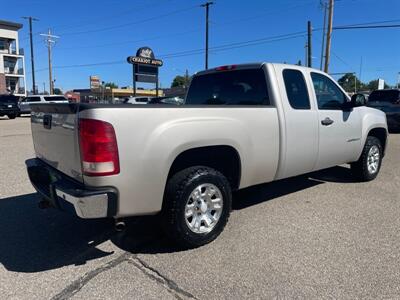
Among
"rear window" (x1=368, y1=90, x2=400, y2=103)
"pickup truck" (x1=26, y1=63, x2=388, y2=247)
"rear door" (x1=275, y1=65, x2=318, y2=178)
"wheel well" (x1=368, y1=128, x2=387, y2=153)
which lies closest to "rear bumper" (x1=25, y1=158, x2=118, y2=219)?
"pickup truck" (x1=26, y1=63, x2=388, y2=247)

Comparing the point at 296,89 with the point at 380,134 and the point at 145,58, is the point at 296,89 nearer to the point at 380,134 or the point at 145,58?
the point at 380,134

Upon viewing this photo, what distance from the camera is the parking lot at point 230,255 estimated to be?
3023 millimetres

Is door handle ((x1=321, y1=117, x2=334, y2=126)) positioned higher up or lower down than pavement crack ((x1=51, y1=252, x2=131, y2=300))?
higher up

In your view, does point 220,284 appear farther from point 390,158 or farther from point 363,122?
point 390,158

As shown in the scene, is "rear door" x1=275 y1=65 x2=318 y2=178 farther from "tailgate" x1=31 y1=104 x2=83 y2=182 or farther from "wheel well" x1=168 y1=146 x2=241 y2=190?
"tailgate" x1=31 y1=104 x2=83 y2=182

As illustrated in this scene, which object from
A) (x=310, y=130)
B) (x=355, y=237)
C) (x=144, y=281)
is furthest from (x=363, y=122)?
(x=144, y=281)

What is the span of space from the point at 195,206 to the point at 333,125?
106 inches

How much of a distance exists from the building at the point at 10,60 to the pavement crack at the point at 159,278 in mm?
63719

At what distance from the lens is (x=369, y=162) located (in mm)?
6441

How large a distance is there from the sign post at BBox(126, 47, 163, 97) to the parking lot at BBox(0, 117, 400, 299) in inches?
998

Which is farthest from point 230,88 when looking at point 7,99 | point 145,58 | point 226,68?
point 145,58

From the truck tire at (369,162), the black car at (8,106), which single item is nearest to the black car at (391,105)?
Answer: the truck tire at (369,162)

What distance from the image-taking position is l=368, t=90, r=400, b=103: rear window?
1454cm

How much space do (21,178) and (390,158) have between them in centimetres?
828
